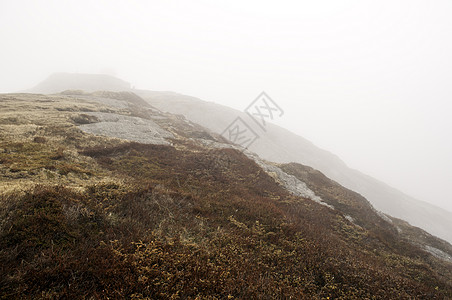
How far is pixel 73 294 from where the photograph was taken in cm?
380

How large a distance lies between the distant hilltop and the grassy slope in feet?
272

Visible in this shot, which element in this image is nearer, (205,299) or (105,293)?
(105,293)

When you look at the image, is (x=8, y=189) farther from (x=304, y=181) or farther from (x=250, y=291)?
(x=304, y=181)

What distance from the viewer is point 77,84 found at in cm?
8206

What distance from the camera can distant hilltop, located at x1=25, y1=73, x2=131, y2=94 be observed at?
262 feet

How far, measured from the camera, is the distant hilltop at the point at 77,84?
79750 millimetres

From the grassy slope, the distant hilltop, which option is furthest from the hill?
the grassy slope

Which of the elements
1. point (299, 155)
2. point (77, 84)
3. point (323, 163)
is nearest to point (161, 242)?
point (299, 155)

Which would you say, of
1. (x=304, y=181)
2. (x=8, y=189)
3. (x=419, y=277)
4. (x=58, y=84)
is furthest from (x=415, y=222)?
(x=58, y=84)

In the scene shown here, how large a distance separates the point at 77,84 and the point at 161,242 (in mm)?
101234

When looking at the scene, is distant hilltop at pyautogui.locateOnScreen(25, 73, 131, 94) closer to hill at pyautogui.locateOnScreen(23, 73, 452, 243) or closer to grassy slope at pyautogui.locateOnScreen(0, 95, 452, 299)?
hill at pyautogui.locateOnScreen(23, 73, 452, 243)

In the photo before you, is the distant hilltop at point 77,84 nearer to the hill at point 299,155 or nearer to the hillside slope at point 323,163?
the hill at point 299,155

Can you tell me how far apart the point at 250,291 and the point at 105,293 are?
3.39 meters

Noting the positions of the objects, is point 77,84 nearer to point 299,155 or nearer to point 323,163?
point 299,155
